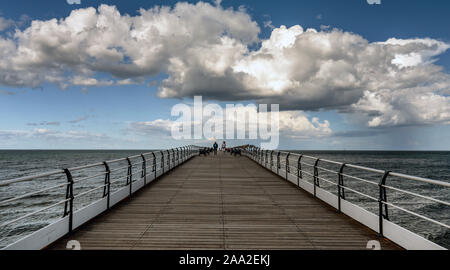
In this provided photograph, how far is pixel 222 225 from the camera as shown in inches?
264

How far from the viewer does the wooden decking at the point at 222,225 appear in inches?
216

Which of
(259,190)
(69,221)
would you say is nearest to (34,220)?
(259,190)

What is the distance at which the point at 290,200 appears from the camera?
9.72 m

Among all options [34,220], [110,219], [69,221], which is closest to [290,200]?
[110,219]

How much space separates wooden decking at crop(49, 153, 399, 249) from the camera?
549 cm

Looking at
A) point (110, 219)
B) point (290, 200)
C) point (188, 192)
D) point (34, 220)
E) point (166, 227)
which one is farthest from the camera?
point (34, 220)

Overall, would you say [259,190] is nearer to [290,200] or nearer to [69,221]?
[290,200]
